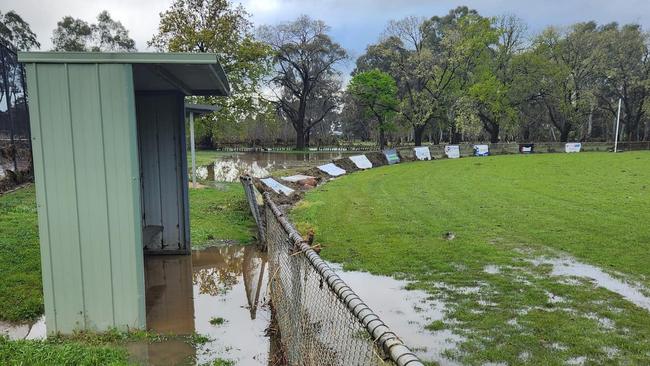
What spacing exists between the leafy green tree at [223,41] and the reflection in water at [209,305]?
1557cm

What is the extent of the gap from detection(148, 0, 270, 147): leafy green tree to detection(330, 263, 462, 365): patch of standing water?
55.9 ft

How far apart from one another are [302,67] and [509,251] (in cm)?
4057

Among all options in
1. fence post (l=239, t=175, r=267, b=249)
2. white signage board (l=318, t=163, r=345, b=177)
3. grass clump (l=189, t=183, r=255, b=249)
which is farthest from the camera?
white signage board (l=318, t=163, r=345, b=177)

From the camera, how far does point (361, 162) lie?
81.7 feet

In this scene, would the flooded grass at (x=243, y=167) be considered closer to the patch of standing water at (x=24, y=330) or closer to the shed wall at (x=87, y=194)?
the patch of standing water at (x=24, y=330)

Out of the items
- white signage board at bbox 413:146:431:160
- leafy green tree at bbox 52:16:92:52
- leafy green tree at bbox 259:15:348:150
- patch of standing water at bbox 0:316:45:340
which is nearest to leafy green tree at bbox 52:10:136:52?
leafy green tree at bbox 52:16:92:52

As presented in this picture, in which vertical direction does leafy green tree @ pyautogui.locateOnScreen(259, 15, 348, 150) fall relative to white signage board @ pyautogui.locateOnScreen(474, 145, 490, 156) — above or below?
above

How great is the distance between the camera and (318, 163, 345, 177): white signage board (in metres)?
20.5

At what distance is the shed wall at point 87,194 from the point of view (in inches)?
159

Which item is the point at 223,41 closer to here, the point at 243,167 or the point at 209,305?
the point at 243,167

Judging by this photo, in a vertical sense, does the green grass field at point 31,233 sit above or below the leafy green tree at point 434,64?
below

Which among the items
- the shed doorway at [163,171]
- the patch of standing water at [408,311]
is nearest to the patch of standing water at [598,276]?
the patch of standing water at [408,311]

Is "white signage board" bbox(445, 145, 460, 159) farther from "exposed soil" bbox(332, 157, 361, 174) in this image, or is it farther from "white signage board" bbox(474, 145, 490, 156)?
"exposed soil" bbox(332, 157, 361, 174)

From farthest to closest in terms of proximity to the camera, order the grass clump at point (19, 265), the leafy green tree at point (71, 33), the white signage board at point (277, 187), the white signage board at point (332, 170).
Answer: the leafy green tree at point (71, 33)
the white signage board at point (332, 170)
the white signage board at point (277, 187)
the grass clump at point (19, 265)
